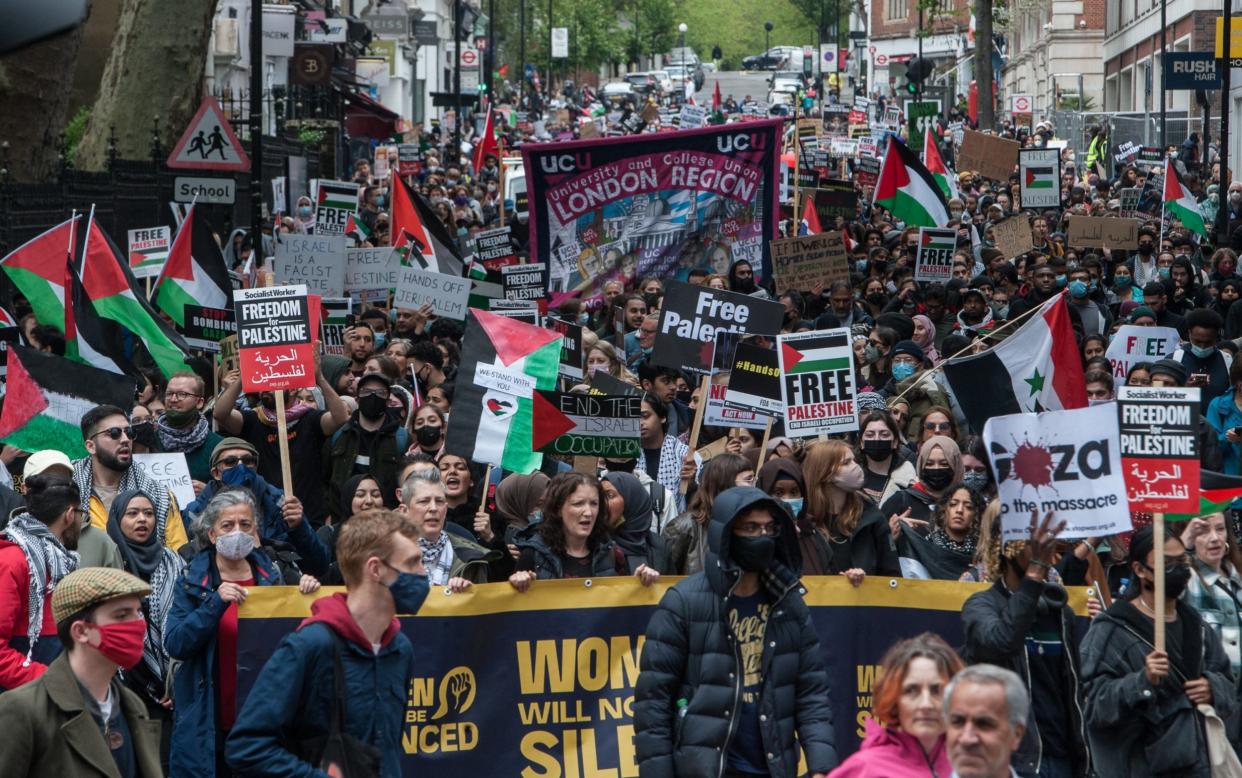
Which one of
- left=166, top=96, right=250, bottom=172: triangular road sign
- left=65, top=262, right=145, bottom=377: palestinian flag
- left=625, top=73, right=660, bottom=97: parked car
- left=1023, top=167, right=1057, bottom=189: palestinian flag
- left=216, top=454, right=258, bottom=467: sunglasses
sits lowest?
left=216, top=454, right=258, bottom=467: sunglasses

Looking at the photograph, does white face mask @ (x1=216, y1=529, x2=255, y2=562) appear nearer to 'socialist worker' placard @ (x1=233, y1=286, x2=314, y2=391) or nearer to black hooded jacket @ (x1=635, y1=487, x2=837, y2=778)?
black hooded jacket @ (x1=635, y1=487, x2=837, y2=778)

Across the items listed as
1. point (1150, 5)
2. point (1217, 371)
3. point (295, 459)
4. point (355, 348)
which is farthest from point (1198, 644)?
point (1150, 5)

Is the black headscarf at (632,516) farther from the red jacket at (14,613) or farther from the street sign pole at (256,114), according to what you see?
the street sign pole at (256,114)

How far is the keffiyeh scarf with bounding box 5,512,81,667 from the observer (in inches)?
256

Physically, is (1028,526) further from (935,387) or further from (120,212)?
(120,212)

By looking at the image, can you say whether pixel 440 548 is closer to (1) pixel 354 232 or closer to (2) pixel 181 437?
(2) pixel 181 437

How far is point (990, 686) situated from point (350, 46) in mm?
47228

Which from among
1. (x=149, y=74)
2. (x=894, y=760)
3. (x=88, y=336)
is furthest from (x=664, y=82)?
(x=894, y=760)

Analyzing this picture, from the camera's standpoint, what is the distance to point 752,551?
5789 mm

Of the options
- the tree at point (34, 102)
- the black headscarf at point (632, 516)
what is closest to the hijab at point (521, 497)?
the black headscarf at point (632, 516)

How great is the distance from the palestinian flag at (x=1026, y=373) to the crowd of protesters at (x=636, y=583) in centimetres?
34

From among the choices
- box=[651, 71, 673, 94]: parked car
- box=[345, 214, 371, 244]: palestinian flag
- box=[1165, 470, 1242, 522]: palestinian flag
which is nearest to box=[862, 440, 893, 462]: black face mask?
box=[1165, 470, 1242, 522]: palestinian flag

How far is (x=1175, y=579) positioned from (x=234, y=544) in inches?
122

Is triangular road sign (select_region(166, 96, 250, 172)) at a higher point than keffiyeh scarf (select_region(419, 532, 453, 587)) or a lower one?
higher
